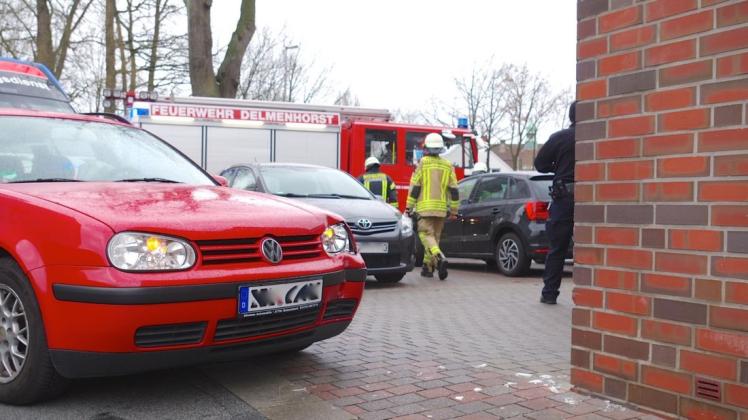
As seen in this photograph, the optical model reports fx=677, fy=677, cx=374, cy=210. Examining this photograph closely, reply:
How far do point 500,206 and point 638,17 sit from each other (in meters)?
6.55

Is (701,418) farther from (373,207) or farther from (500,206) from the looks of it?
(500,206)

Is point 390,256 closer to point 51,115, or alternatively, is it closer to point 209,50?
point 51,115

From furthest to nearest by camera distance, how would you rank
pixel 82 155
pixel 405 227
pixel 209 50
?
pixel 209 50, pixel 405 227, pixel 82 155

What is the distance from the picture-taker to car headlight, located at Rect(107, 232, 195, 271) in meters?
2.95

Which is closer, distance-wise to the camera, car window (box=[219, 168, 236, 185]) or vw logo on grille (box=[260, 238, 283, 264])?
vw logo on grille (box=[260, 238, 283, 264])

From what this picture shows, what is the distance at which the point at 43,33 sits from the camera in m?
23.5

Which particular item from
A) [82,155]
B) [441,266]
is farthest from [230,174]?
[82,155]

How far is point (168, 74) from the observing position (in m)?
25.1

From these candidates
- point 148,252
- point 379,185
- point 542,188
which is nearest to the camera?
point 148,252

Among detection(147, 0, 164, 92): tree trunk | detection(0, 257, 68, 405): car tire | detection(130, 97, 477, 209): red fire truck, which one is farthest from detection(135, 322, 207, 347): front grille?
detection(147, 0, 164, 92): tree trunk

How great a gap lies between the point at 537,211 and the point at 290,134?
799 cm

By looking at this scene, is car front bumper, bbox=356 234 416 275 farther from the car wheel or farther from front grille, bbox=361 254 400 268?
the car wheel

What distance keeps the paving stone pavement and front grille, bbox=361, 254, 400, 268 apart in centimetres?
90

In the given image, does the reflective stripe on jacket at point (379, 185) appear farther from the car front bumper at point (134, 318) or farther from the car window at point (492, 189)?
the car front bumper at point (134, 318)
